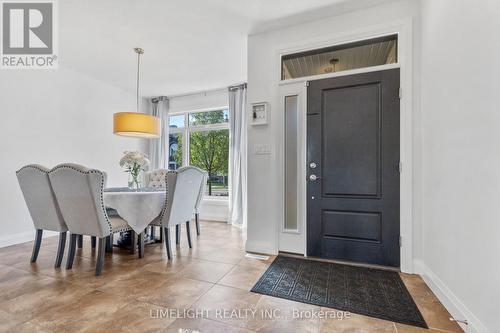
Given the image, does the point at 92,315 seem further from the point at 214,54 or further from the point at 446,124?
the point at 214,54

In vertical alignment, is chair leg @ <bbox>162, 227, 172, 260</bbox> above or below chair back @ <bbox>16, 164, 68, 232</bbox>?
below

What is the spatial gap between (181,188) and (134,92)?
3.41 m

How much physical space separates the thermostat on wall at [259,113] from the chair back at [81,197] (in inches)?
67.7

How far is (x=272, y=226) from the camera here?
289cm

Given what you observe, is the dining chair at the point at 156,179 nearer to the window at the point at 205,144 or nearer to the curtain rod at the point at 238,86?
the window at the point at 205,144

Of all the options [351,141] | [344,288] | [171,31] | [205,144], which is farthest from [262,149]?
[205,144]

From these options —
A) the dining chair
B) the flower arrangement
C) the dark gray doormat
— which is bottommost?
the dark gray doormat

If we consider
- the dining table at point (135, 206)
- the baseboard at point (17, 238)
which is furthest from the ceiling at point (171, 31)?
the baseboard at point (17, 238)

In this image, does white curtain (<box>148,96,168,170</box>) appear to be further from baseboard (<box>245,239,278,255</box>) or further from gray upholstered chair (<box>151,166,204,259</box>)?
baseboard (<box>245,239,278,255</box>)

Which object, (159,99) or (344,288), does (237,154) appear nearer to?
(159,99)

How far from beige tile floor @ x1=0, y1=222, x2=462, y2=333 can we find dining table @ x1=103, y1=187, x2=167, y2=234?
0.46 m

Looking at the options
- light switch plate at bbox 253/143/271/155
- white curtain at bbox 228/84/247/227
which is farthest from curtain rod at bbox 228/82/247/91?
light switch plate at bbox 253/143/271/155

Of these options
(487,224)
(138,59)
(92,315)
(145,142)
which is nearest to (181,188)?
(92,315)

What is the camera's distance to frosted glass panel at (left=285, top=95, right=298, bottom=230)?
9.43 ft
